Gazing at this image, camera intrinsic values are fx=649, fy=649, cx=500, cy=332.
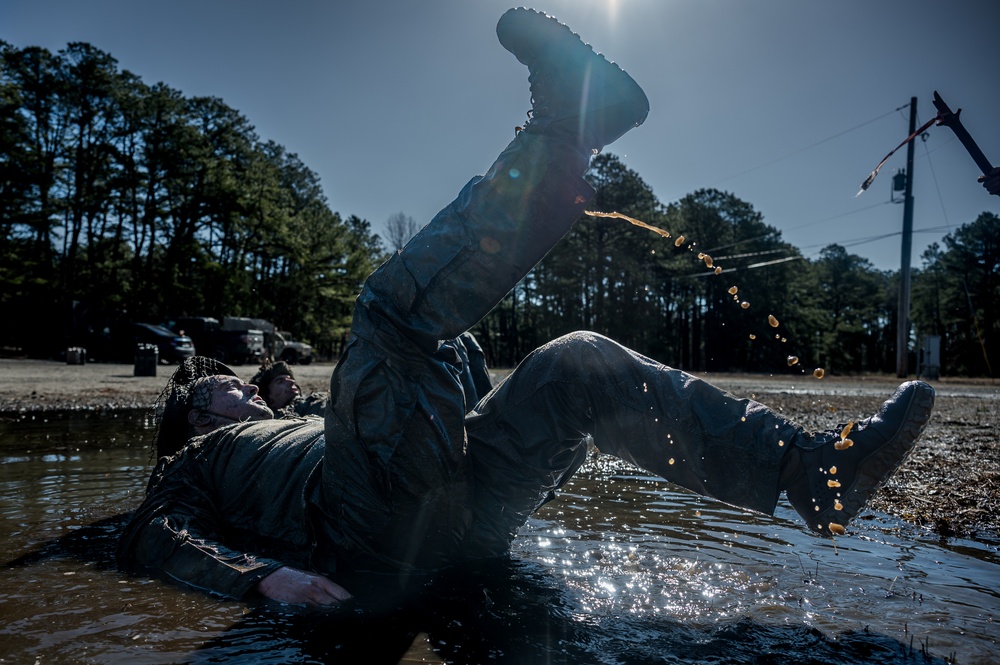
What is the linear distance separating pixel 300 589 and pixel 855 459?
71.8 inches

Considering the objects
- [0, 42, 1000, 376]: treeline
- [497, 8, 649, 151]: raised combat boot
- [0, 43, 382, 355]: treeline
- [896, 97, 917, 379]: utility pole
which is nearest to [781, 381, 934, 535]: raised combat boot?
[497, 8, 649, 151]: raised combat boot

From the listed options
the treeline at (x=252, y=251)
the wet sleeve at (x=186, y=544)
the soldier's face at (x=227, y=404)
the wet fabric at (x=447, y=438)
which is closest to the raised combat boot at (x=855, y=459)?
the wet fabric at (x=447, y=438)

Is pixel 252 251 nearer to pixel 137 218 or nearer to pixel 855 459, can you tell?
pixel 137 218

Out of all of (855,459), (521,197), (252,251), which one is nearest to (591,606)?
(855,459)

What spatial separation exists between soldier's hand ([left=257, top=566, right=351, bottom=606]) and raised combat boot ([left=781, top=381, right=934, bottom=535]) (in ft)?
5.11

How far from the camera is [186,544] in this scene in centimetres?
237

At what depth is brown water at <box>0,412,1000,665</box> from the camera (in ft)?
5.99

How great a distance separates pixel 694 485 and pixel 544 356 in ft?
2.24

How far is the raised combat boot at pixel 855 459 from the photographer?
197 cm

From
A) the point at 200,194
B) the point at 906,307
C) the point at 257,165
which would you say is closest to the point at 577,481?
the point at 906,307

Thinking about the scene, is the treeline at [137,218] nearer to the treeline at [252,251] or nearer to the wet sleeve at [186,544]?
the treeline at [252,251]

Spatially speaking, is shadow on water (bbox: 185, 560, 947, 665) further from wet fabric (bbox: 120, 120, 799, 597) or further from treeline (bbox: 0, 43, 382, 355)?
treeline (bbox: 0, 43, 382, 355)

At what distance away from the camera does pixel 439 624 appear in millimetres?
2057

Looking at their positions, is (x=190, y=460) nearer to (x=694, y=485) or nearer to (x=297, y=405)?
(x=297, y=405)
